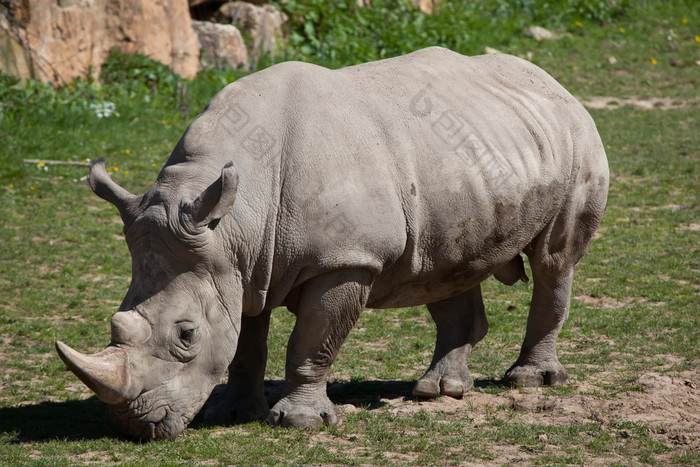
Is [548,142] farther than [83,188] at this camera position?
No

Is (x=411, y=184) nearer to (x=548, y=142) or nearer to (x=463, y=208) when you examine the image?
(x=463, y=208)

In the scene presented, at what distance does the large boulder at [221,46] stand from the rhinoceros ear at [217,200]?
910 centimetres

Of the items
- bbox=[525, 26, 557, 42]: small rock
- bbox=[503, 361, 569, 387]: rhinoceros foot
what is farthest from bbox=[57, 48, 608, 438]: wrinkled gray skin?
bbox=[525, 26, 557, 42]: small rock

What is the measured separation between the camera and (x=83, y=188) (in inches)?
396

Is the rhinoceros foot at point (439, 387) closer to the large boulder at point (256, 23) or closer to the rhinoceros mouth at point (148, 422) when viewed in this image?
the rhinoceros mouth at point (148, 422)

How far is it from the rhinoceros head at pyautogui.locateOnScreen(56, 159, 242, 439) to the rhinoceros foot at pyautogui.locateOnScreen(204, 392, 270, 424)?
1.90 ft

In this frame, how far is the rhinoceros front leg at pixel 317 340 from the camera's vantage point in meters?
4.83

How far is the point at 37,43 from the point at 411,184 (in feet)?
25.7

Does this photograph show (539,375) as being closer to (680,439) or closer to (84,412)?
(680,439)

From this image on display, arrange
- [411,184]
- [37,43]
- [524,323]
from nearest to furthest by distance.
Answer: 1. [411,184]
2. [524,323]
3. [37,43]

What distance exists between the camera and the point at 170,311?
14.9 feet

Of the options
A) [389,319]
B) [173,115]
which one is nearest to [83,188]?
[173,115]

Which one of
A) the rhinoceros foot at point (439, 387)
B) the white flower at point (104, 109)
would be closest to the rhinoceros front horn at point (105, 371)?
the rhinoceros foot at point (439, 387)

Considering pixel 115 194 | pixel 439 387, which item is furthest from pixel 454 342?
pixel 115 194
